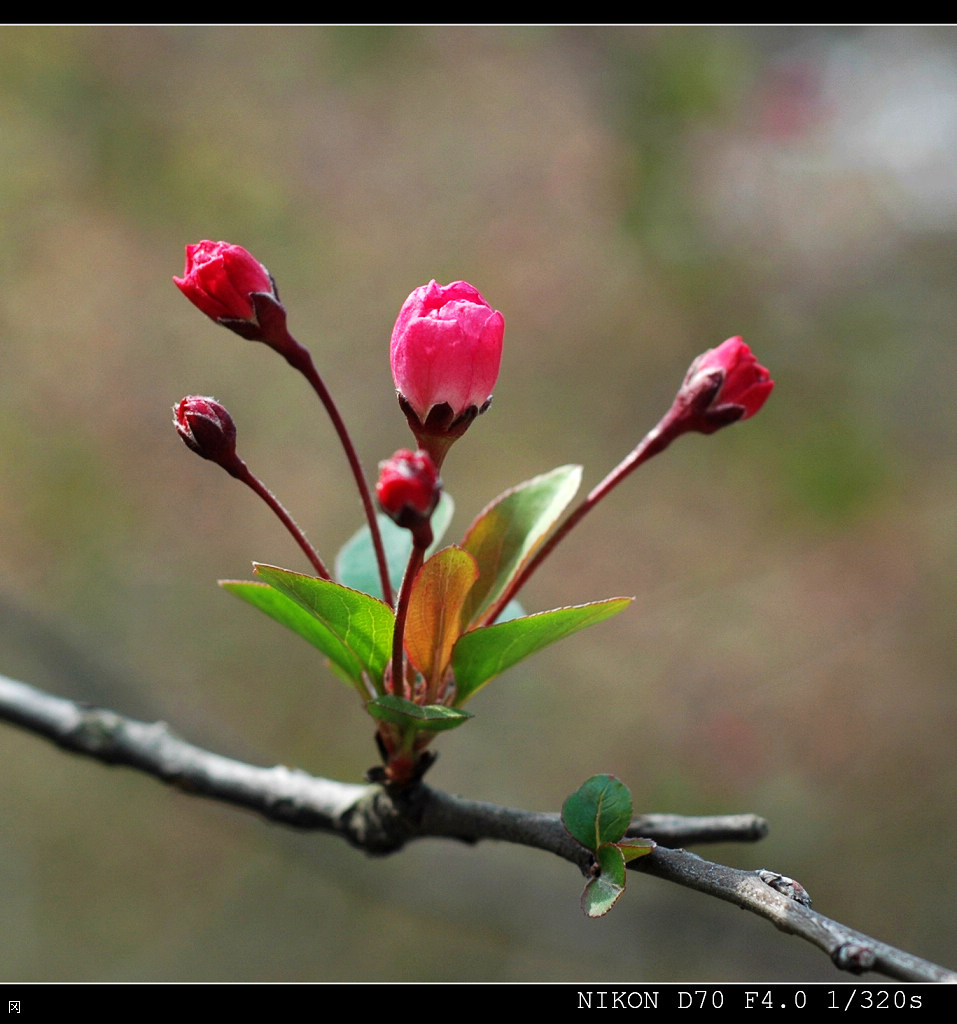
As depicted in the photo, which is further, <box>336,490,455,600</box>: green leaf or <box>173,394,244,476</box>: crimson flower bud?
<box>336,490,455,600</box>: green leaf

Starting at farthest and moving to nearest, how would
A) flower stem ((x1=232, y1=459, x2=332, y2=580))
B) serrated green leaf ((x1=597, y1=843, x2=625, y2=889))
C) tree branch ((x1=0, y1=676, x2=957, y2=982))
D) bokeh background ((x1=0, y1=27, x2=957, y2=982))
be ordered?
bokeh background ((x1=0, y1=27, x2=957, y2=982)) → flower stem ((x1=232, y1=459, x2=332, y2=580)) → serrated green leaf ((x1=597, y1=843, x2=625, y2=889)) → tree branch ((x1=0, y1=676, x2=957, y2=982))

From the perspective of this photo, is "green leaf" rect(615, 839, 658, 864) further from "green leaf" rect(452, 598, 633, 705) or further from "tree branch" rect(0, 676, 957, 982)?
"green leaf" rect(452, 598, 633, 705)

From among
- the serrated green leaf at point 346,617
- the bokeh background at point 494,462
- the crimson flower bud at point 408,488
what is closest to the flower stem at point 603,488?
the serrated green leaf at point 346,617

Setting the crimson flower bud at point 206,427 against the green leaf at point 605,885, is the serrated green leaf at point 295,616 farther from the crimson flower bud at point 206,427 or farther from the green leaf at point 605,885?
the green leaf at point 605,885

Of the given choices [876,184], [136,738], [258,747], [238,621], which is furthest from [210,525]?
[876,184]

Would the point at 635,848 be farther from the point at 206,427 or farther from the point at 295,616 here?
the point at 206,427

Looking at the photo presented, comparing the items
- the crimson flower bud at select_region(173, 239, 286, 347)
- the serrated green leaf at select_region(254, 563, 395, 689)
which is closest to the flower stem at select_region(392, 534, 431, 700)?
the serrated green leaf at select_region(254, 563, 395, 689)
